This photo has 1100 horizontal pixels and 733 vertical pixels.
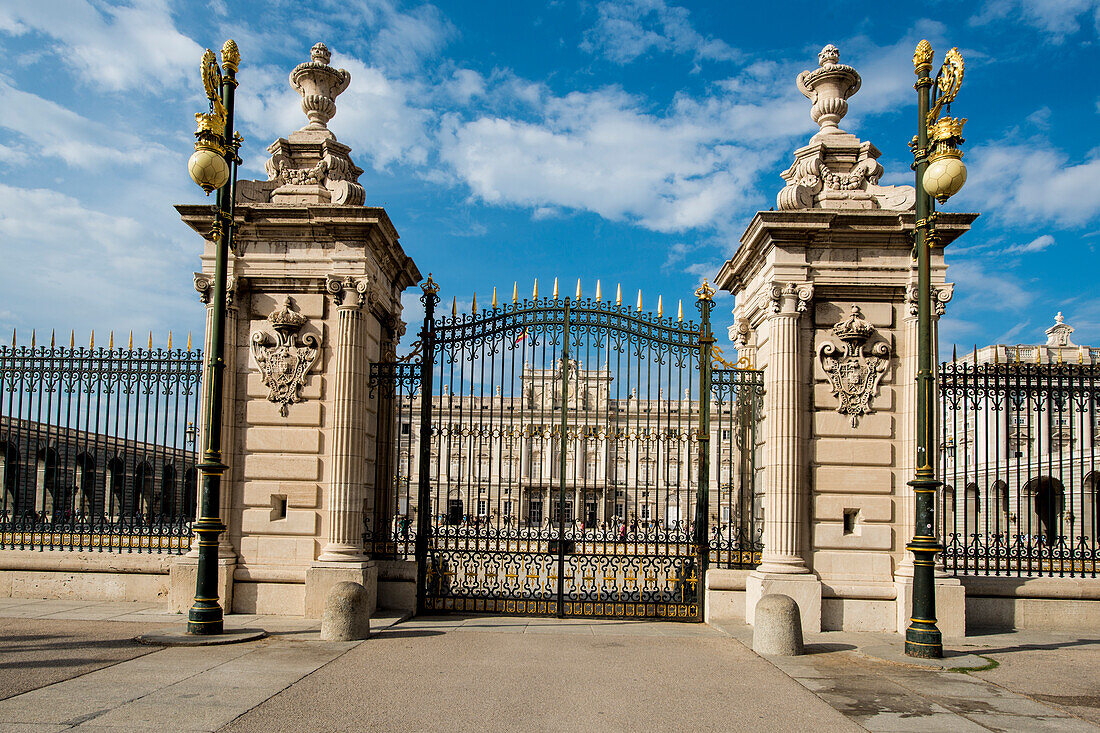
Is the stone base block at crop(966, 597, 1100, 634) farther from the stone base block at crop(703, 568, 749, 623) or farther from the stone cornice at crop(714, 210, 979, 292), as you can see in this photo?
the stone cornice at crop(714, 210, 979, 292)

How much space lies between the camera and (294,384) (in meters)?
13.0

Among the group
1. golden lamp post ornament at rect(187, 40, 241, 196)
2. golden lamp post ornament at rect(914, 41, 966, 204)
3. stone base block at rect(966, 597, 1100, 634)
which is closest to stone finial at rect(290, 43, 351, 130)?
golden lamp post ornament at rect(187, 40, 241, 196)

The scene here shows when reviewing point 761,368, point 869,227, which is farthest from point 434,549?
point 869,227

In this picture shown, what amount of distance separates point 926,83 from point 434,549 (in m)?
9.81

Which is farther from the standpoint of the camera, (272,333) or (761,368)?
(761,368)

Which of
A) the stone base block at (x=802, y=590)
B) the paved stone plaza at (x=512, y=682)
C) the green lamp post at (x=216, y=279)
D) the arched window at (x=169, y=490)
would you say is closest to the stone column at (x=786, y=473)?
the stone base block at (x=802, y=590)

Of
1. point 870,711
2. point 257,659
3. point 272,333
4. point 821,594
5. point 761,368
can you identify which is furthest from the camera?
point 761,368

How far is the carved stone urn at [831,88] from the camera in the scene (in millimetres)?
13547

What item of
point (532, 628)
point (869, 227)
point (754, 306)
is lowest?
point (532, 628)

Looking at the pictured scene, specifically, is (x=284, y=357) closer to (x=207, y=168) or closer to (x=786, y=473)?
(x=207, y=168)

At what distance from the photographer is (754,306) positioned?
46.8ft

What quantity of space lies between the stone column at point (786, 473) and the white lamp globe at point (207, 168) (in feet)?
26.4

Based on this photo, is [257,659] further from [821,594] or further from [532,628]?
[821,594]

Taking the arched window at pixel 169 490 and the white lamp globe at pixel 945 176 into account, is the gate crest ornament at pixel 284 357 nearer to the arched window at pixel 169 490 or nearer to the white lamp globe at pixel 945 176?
the arched window at pixel 169 490
